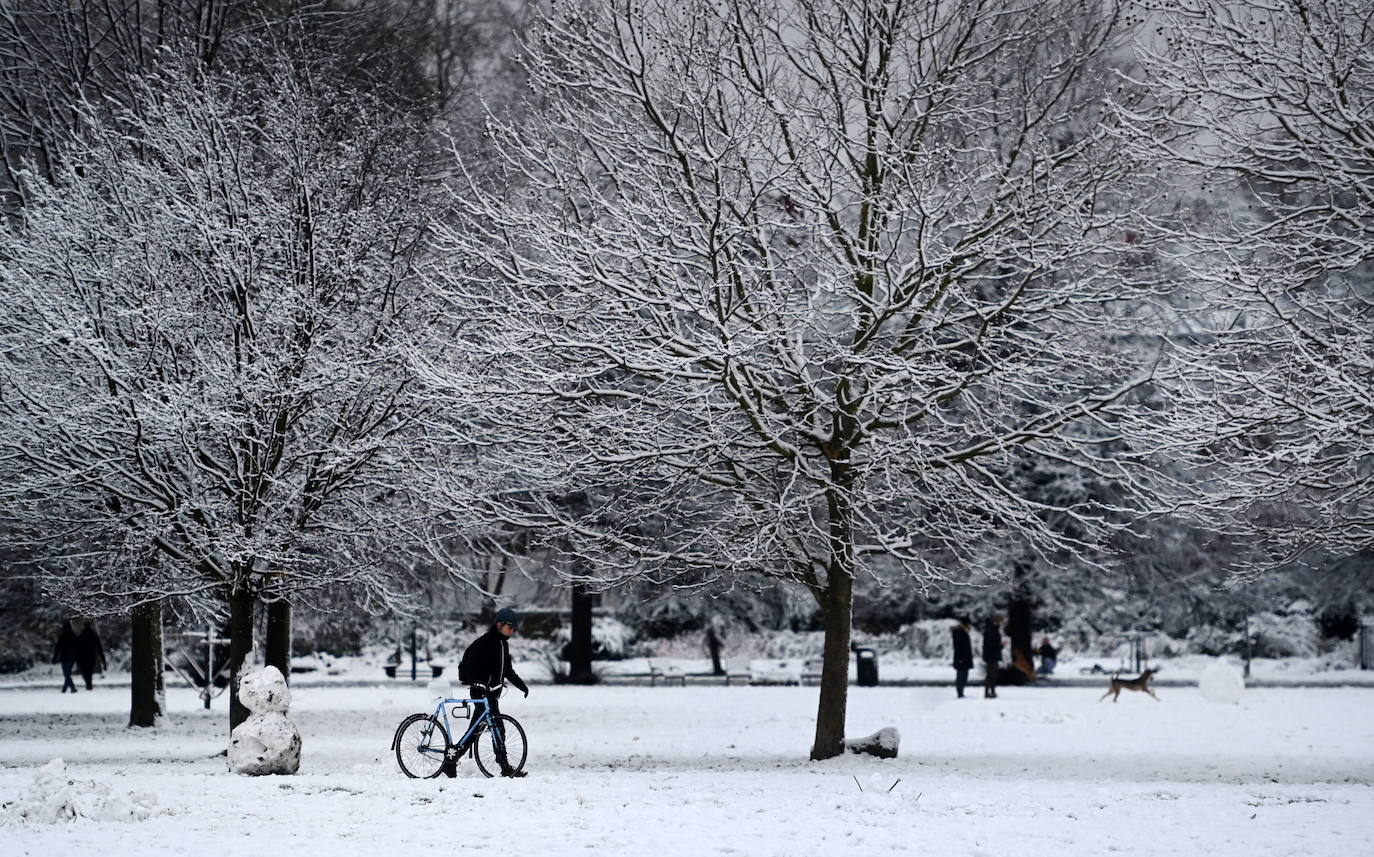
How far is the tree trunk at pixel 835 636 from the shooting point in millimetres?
14852

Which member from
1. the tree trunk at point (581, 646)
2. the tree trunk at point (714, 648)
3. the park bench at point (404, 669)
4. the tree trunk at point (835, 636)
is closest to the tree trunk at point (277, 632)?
the tree trunk at point (835, 636)

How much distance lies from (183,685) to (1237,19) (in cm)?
2882

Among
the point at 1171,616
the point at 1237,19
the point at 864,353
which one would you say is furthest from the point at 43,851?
the point at 1171,616

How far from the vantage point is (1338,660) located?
35.8 meters

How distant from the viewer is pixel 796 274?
14.9 metres

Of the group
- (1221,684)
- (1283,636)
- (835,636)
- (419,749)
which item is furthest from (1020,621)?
(419,749)


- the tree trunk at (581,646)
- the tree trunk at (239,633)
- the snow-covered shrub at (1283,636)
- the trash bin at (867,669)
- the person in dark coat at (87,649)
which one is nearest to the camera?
the tree trunk at (239,633)

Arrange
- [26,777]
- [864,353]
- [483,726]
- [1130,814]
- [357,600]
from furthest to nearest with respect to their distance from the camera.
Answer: [357,600] < [864,353] < [483,726] < [26,777] < [1130,814]

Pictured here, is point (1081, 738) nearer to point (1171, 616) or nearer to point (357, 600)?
point (357, 600)

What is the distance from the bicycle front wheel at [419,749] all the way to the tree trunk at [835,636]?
413 cm

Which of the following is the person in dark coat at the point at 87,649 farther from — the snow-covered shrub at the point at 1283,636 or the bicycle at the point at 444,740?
the snow-covered shrub at the point at 1283,636

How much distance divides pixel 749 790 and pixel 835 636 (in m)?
3.85

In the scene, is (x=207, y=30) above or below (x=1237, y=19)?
above

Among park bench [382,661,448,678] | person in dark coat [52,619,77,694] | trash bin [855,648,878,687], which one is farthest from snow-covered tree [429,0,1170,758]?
person in dark coat [52,619,77,694]
